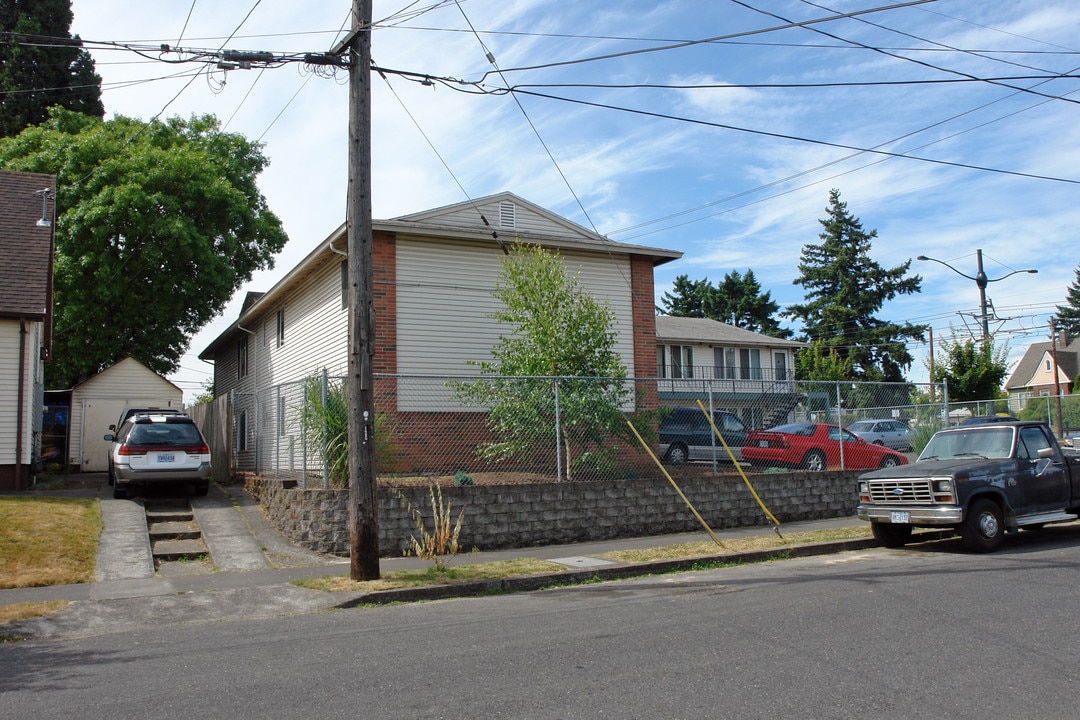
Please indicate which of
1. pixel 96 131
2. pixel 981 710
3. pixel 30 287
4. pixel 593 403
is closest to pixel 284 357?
pixel 30 287

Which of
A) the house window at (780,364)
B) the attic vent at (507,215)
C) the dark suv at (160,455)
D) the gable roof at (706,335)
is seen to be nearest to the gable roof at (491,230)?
the attic vent at (507,215)

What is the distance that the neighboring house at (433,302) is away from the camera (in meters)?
16.1

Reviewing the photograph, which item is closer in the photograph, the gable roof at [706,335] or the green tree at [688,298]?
the gable roof at [706,335]

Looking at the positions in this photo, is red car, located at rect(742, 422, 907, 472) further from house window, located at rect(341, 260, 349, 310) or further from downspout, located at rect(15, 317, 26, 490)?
downspout, located at rect(15, 317, 26, 490)

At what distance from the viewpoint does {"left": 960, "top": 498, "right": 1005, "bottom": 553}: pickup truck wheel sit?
10.9 meters

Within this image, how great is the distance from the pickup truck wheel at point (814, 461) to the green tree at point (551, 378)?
147 inches

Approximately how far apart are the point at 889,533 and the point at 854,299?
4692 centimetres

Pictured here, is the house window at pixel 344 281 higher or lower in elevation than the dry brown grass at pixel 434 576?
higher

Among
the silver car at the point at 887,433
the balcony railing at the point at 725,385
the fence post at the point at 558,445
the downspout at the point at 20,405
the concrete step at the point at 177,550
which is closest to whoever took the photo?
the concrete step at the point at 177,550

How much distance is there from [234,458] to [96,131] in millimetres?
15659

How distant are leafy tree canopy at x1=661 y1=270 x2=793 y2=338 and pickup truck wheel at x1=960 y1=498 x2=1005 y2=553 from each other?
175 ft

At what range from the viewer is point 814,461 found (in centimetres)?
1633

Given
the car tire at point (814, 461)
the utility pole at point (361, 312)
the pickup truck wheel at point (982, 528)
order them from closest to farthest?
1. the utility pole at point (361, 312)
2. the pickup truck wheel at point (982, 528)
3. the car tire at point (814, 461)

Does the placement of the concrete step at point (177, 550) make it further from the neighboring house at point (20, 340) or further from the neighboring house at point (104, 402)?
the neighboring house at point (104, 402)
